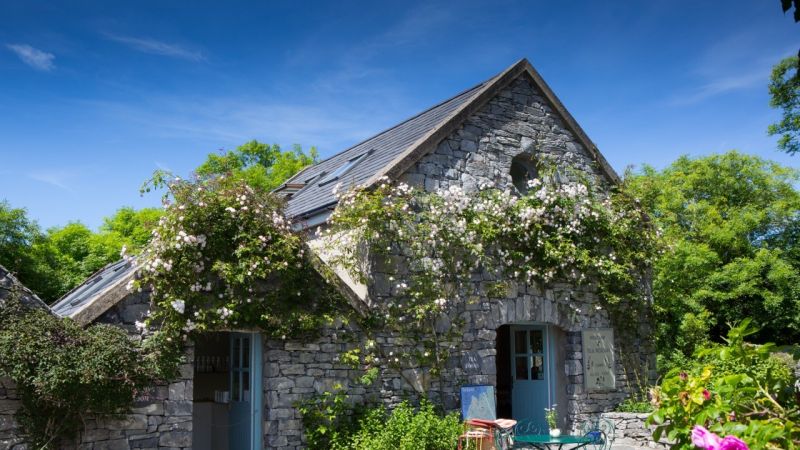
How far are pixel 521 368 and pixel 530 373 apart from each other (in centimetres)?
24

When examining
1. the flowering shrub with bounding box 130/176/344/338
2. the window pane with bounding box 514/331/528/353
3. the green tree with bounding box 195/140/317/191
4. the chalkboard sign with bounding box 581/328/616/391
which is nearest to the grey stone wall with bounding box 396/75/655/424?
the chalkboard sign with bounding box 581/328/616/391

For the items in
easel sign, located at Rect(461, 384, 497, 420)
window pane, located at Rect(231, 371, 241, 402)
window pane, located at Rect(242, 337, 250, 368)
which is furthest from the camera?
easel sign, located at Rect(461, 384, 497, 420)

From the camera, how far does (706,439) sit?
9.19ft

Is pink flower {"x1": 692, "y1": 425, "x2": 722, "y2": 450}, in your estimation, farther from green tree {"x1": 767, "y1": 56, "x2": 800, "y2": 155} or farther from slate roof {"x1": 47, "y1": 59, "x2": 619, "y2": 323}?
green tree {"x1": 767, "y1": 56, "x2": 800, "y2": 155}

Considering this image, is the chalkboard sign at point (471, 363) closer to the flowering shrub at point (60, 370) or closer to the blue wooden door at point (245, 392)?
the blue wooden door at point (245, 392)

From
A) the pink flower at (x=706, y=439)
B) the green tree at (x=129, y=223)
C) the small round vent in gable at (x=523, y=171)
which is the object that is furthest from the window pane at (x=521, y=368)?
the green tree at (x=129, y=223)

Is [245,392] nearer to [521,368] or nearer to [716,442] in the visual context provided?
[521,368]

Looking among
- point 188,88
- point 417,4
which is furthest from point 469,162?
point 188,88

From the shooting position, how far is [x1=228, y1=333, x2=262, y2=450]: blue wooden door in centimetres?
872

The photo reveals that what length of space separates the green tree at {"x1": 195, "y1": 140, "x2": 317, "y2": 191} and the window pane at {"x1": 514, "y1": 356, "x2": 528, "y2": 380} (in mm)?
19423

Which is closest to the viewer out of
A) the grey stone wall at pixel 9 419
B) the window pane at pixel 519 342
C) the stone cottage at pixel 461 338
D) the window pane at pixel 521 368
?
the grey stone wall at pixel 9 419

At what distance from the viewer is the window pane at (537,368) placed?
1185 centimetres

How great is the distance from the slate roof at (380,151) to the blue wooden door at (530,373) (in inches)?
153

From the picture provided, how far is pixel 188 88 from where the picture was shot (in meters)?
10.2
